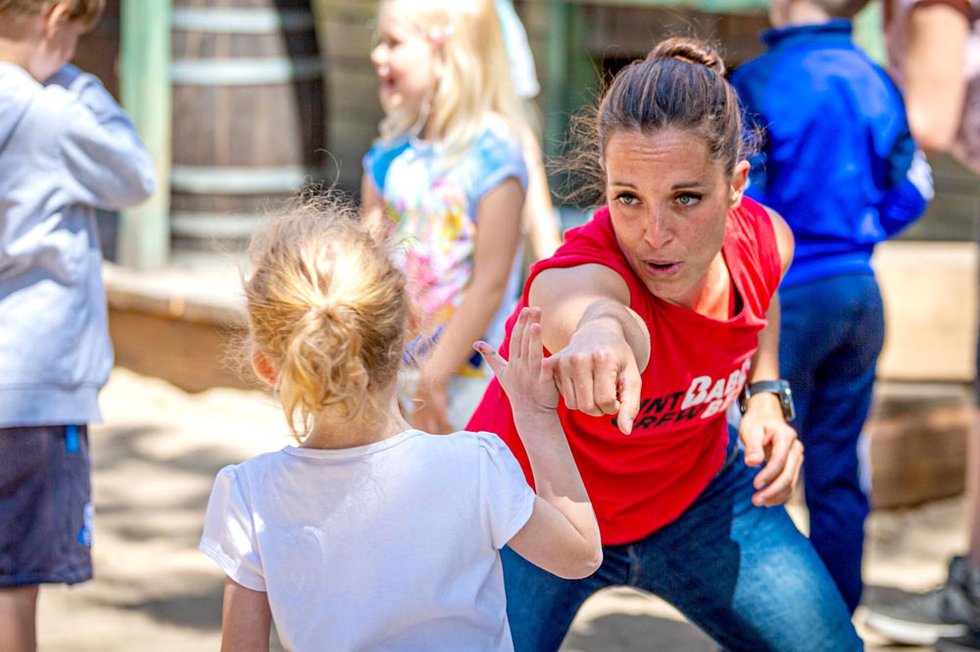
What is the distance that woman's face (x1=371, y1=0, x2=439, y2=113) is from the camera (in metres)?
3.28

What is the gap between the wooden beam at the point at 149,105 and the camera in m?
5.57

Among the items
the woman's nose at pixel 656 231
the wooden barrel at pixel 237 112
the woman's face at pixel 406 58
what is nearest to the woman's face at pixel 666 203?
the woman's nose at pixel 656 231

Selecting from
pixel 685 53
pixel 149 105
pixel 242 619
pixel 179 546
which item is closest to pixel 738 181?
pixel 685 53

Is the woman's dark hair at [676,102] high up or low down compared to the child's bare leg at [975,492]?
up

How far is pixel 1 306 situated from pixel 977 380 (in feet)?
7.75

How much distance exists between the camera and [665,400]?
7.15 feet

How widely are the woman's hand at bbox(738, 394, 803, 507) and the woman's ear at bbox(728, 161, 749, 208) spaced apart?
393 millimetres

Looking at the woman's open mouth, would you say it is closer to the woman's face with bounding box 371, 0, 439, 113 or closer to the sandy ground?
the woman's face with bounding box 371, 0, 439, 113

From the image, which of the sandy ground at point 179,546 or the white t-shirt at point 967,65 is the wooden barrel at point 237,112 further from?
the white t-shirt at point 967,65

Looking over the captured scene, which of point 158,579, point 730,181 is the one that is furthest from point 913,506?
point 730,181

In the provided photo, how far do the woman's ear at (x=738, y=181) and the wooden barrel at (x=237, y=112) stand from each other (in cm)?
353

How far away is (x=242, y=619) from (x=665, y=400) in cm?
78

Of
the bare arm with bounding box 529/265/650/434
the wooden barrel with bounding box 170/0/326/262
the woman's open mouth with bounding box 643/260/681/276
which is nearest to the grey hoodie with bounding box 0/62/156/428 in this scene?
the bare arm with bounding box 529/265/650/434

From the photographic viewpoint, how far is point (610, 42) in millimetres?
5910
